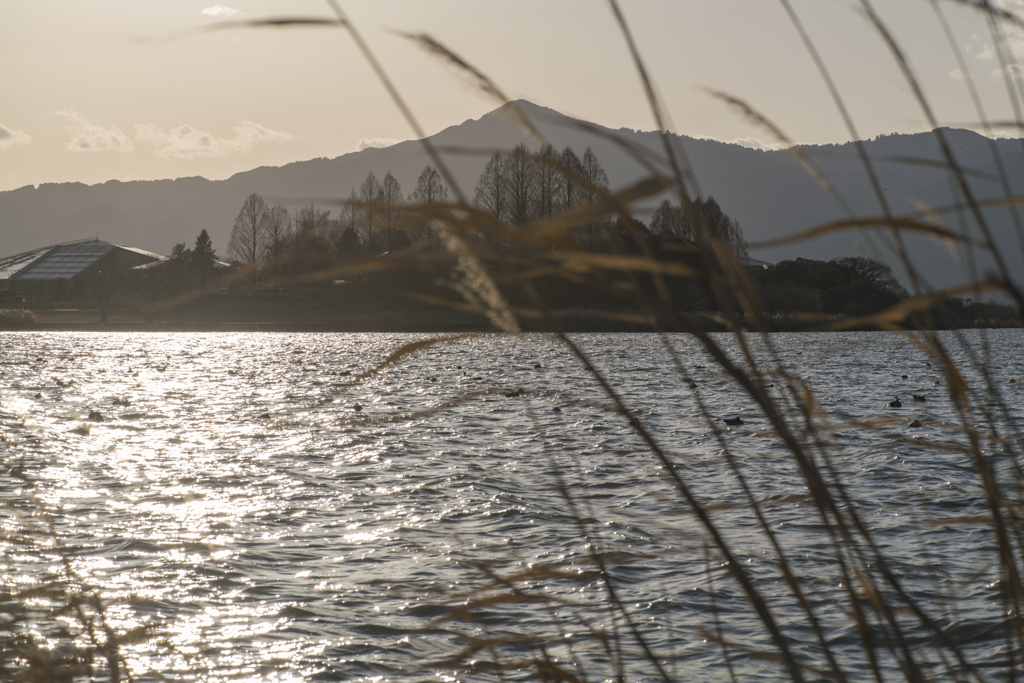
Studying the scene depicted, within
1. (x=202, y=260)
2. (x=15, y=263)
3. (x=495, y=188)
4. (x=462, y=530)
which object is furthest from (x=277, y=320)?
Result: (x=462, y=530)

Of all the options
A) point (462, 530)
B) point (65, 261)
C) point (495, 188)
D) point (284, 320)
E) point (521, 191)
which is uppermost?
point (495, 188)

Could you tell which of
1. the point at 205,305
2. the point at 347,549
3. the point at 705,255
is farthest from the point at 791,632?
the point at 205,305

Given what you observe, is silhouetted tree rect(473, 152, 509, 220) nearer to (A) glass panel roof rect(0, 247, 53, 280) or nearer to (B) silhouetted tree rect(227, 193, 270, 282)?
(B) silhouetted tree rect(227, 193, 270, 282)

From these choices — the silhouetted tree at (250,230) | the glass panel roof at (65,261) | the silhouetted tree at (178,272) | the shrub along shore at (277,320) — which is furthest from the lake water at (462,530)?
the glass panel roof at (65,261)

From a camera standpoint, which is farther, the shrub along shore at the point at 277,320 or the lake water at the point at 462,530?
the shrub along shore at the point at 277,320

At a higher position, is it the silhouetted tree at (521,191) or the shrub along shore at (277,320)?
the silhouetted tree at (521,191)

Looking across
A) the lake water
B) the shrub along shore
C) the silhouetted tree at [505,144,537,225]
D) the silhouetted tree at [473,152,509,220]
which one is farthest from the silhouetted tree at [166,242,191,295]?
the lake water

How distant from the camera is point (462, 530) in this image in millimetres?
6219

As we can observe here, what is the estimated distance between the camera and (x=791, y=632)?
4.38 metres

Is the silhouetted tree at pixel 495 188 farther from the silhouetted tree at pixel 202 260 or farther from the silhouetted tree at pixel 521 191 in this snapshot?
the silhouetted tree at pixel 202 260

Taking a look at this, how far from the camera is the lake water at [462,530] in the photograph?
281cm

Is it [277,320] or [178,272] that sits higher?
[178,272]

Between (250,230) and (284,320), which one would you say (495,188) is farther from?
(250,230)

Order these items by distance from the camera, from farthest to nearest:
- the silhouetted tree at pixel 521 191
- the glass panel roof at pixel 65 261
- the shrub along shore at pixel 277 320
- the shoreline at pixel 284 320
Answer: the glass panel roof at pixel 65 261
the silhouetted tree at pixel 521 191
the shoreline at pixel 284 320
the shrub along shore at pixel 277 320
